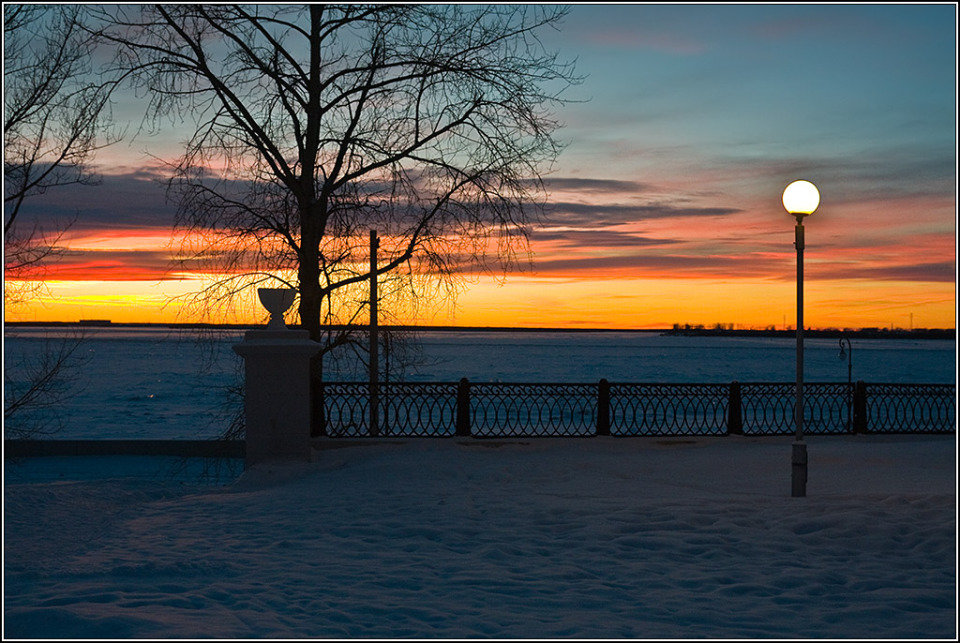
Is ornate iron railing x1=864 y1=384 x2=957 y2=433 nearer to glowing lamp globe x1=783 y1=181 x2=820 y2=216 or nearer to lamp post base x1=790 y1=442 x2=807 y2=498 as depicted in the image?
lamp post base x1=790 y1=442 x2=807 y2=498

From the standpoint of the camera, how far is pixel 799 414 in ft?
37.5

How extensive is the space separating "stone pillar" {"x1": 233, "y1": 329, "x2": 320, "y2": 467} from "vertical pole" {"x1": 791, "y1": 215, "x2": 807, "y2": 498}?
6893mm

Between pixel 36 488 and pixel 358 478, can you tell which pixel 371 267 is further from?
pixel 36 488

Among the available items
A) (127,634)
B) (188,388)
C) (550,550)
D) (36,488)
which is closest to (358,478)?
(36,488)

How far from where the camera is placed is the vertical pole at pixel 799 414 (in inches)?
423

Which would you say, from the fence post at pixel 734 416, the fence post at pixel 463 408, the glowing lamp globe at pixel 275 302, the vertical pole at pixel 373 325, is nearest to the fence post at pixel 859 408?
the fence post at pixel 734 416

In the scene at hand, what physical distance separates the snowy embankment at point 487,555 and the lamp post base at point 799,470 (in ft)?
0.65

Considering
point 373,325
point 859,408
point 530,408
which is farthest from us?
point 530,408

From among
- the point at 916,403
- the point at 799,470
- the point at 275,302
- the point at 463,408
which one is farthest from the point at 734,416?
the point at 275,302

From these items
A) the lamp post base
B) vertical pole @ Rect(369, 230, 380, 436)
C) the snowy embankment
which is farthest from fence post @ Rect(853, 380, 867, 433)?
vertical pole @ Rect(369, 230, 380, 436)

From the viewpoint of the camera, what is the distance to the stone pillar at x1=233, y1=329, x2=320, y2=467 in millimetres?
13320

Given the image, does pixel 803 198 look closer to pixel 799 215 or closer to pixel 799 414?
pixel 799 215

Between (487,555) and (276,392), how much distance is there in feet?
21.4

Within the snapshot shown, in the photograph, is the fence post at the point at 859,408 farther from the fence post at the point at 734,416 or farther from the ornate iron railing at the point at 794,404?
the fence post at the point at 734,416
